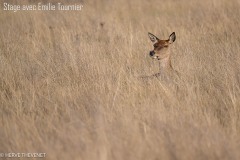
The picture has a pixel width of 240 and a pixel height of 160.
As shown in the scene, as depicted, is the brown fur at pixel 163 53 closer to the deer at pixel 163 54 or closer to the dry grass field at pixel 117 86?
the deer at pixel 163 54

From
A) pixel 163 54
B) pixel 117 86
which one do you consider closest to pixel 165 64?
pixel 163 54

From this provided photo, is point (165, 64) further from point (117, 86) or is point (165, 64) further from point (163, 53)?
point (117, 86)

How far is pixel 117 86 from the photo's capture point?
18.8 ft

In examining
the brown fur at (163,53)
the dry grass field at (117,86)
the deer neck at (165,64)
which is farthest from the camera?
the brown fur at (163,53)

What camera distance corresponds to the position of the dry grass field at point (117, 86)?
13.7 ft

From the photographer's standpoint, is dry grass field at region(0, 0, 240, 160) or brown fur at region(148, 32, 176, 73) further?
brown fur at region(148, 32, 176, 73)

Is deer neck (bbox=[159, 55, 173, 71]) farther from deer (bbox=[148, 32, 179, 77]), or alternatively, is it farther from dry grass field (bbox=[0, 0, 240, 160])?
dry grass field (bbox=[0, 0, 240, 160])

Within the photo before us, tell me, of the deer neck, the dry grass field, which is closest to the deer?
the deer neck

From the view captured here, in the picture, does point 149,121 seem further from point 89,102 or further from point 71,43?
point 71,43

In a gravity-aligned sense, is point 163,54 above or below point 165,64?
above

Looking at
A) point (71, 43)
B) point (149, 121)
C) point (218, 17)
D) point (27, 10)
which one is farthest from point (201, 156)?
point (27, 10)

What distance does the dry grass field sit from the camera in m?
4.17

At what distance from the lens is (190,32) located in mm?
8750

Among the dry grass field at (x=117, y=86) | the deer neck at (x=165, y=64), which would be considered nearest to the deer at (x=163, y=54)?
the deer neck at (x=165, y=64)
